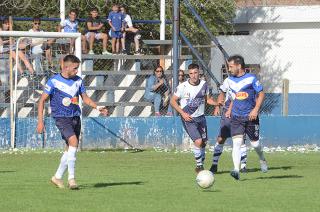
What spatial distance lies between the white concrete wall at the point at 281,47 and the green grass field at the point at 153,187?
18487mm

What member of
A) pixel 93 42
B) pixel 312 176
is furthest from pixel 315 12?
pixel 312 176

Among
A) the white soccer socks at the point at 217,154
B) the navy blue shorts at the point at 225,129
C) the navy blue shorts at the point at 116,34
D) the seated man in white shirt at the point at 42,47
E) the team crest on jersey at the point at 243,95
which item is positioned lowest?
the white soccer socks at the point at 217,154

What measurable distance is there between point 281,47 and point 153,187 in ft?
91.3

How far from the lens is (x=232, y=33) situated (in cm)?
4203

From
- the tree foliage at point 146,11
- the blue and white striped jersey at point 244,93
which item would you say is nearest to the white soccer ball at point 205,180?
the blue and white striped jersey at point 244,93

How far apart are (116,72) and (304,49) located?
14393mm

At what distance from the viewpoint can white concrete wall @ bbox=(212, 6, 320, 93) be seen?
3934 cm

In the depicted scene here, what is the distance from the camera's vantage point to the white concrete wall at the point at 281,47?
1549 inches

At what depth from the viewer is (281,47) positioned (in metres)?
41.2

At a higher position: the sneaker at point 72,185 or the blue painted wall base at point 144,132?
the sneaker at point 72,185

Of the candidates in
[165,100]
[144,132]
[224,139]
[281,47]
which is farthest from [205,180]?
[281,47]

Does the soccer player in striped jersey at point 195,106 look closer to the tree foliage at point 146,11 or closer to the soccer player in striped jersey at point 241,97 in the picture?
the soccer player in striped jersey at point 241,97

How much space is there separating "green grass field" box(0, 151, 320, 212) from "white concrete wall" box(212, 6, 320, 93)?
18.5 meters

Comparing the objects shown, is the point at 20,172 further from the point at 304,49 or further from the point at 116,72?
the point at 304,49
